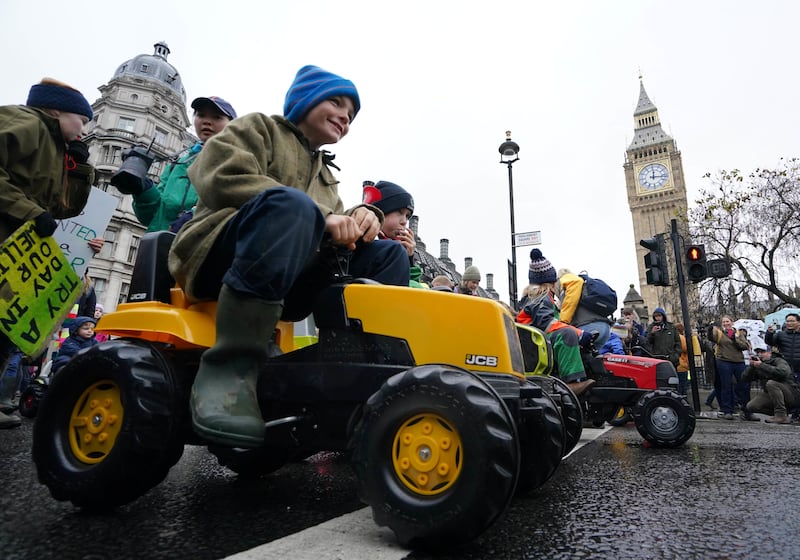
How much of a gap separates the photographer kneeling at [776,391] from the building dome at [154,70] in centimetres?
5620

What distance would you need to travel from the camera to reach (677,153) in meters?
83.9

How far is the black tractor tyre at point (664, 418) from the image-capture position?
3989mm

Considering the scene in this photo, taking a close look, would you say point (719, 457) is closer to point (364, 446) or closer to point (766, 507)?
point (766, 507)

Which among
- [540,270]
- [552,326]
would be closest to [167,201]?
[552,326]

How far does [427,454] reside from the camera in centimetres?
118

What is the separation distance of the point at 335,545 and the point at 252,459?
934 mm

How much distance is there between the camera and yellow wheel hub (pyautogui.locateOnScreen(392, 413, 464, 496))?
1.16 m

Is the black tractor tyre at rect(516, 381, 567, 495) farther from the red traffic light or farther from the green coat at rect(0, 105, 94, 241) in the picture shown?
the red traffic light

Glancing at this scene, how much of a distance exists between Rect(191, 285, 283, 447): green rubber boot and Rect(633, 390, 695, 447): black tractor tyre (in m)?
3.87

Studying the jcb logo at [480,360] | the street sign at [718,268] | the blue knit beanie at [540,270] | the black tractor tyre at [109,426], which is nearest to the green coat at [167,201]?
the black tractor tyre at [109,426]

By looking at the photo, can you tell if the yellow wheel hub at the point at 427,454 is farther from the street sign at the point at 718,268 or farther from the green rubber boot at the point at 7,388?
the street sign at the point at 718,268

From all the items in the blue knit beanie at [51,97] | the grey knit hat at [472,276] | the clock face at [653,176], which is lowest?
the grey knit hat at [472,276]

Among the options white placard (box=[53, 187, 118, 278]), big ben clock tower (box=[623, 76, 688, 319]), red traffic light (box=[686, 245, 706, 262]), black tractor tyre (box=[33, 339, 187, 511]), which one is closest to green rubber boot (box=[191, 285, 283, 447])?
black tractor tyre (box=[33, 339, 187, 511])

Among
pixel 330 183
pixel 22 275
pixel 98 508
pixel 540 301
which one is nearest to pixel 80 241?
pixel 22 275
